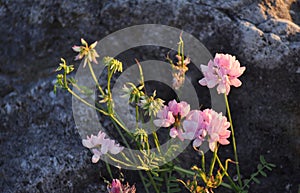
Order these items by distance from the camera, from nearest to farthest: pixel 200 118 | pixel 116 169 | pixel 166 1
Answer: pixel 200 118 → pixel 116 169 → pixel 166 1

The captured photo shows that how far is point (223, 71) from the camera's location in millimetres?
1850

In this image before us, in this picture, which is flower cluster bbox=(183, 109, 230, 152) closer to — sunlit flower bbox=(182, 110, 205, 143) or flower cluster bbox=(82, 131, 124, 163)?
sunlit flower bbox=(182, 110, 205, 143)

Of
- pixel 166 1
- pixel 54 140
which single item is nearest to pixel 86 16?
pixel 166 1

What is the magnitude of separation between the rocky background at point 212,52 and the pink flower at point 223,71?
49 cm

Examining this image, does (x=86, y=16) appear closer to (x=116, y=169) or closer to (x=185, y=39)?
(x=185, y=39)

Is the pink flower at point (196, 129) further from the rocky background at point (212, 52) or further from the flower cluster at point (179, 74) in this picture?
the rocky background at point (212, 52)

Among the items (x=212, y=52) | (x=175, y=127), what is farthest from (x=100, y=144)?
(x=212, y=52)

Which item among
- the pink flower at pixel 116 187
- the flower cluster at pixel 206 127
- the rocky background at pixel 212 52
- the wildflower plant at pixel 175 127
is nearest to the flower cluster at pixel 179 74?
the wildflower plant at pixel 175 127

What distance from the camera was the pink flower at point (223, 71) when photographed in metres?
1.84

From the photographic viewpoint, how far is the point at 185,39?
242 centimetres

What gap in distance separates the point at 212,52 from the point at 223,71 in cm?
55

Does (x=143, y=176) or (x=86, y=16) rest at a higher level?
(x=86, y=16)

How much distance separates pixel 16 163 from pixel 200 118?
0.89 m

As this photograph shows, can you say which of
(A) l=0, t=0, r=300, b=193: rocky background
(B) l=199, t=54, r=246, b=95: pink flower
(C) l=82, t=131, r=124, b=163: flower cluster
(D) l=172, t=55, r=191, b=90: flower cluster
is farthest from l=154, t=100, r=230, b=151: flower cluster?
(A) l=0, t=0, r=300, b=193: rocky background
